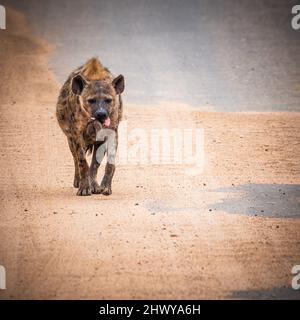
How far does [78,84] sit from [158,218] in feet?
6.69

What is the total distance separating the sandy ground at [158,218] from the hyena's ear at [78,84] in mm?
1065

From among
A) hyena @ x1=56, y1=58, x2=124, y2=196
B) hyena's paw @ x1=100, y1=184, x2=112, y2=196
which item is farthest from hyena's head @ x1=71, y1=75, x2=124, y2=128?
hyena's paw @ x1=100, y1=184, x2=112, y2=196

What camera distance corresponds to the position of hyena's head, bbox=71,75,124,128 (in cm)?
955

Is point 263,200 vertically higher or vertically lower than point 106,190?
lower

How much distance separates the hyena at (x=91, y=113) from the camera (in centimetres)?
955

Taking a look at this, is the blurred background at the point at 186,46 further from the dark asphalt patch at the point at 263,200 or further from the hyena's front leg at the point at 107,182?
the hyena's front leg at the point at 107,182

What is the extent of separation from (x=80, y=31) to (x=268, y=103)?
6.48 m

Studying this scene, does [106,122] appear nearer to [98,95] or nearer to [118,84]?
[98,95]

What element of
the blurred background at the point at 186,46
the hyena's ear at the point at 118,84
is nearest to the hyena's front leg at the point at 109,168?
the hyena's ear at the point at 118,84

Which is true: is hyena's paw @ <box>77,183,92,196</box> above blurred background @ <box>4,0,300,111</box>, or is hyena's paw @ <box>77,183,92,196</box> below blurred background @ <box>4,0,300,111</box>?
below

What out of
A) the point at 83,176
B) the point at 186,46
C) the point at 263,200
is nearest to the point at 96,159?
the point at 83,176

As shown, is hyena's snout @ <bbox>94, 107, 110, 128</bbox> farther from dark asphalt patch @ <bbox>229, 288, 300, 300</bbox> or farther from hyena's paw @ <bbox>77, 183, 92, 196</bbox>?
dark asphalt patch @ <bbox>229, 288, 300, 300</bbox>

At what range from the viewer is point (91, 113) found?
31.4 ft
